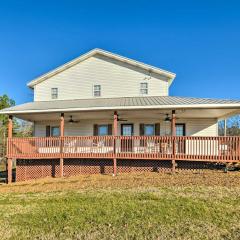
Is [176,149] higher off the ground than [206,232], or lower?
higher

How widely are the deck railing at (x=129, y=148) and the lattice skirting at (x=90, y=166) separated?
63 centimetres

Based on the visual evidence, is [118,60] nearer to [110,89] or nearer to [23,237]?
[110,89]

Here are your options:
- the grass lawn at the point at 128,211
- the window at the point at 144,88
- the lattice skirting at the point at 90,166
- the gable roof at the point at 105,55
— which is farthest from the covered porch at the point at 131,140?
the gable roof at the point at 105,55

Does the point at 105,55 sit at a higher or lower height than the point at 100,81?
higher

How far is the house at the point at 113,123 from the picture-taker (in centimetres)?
1340

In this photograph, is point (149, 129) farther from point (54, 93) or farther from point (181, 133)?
point (54, 93)

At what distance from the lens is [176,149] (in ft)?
44.5

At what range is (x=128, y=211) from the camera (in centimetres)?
698

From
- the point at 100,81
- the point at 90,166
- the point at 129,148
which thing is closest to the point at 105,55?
the point at 100,81

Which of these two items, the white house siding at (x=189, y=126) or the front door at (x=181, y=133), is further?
the white house siding at (x=189, y=126)

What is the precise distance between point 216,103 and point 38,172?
36.4 ft

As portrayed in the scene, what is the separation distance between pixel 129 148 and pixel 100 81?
6.13 meters

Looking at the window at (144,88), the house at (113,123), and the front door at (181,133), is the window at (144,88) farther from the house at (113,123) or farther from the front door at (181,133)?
the front door at (181,133)

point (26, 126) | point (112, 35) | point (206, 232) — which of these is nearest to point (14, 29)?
point (112, 35)
